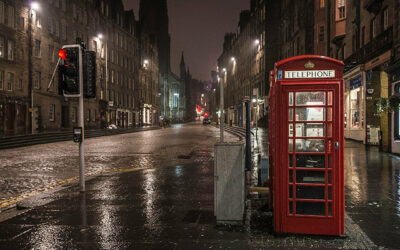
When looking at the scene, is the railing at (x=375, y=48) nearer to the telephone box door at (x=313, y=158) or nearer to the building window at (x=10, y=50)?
the telephone box door at (x=313, y=158)

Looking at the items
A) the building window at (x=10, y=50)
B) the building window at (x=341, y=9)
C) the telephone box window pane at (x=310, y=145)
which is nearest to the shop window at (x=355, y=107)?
the building window at (x=341, y=9)

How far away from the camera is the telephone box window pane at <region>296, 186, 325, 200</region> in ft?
15.8

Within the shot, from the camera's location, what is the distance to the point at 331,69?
4.74 m

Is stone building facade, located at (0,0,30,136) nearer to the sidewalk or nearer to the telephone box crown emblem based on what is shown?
the sidewalk

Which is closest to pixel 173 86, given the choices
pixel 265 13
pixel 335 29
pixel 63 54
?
pixel 265 13

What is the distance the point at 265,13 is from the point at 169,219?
44.7 m

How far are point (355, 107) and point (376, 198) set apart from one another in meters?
17.6

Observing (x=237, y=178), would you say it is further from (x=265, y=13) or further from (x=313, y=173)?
(x=265, y=13)

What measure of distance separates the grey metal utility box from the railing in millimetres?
13870

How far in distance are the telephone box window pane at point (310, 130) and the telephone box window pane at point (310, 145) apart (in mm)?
86

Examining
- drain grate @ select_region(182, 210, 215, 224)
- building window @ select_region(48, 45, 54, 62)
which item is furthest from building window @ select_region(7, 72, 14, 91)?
drain grate @ select_region(182, 210, 215, 224)

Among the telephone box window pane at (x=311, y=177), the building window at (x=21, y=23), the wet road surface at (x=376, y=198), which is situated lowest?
the wet road surface at (x=376, y=198)

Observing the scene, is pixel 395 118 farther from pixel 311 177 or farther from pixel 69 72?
pixel 69 72

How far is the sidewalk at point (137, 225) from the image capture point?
185 inches
